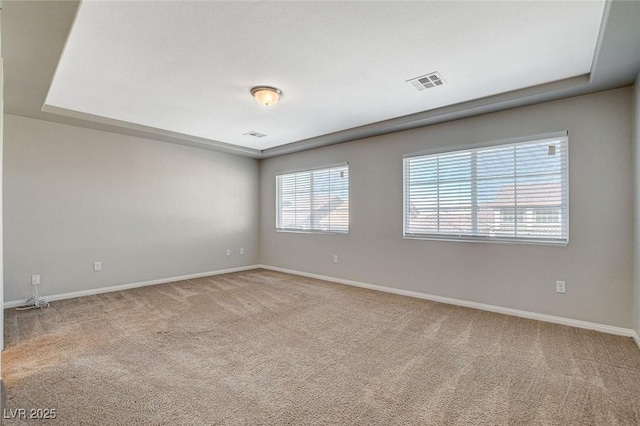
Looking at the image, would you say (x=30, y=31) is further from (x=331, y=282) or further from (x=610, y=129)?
(x=610, y=129)

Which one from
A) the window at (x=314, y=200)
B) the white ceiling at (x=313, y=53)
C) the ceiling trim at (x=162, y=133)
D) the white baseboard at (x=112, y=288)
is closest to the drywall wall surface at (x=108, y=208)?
the white baseboard at (x=112, y=288)

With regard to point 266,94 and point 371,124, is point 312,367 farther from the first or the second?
point 371,124

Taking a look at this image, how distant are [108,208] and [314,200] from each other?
11.1ft

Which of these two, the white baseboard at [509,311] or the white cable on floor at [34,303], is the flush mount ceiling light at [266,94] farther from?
the white cable on floor at [34,303]

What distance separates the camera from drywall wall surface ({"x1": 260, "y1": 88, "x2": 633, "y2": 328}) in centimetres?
308

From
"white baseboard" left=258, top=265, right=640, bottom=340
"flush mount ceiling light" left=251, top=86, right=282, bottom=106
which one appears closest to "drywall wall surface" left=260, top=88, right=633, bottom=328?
"white baseboard" left=258, top=265, right=640, bottom=340

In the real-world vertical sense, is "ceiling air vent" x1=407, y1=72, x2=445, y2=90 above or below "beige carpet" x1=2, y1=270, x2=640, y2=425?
above

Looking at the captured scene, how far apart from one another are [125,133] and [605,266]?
6446mm

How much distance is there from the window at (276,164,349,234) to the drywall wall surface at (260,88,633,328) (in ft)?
0.72

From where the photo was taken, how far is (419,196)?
447 centimetres

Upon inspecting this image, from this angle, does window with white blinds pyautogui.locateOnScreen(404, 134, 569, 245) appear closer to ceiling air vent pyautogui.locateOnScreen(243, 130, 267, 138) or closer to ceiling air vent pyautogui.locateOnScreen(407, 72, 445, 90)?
ceiling air vent pyautogui.locateOnScreen(407, 72, 445, 90)

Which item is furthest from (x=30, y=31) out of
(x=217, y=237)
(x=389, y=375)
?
(x=217, y=237)

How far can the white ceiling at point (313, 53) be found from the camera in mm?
2111

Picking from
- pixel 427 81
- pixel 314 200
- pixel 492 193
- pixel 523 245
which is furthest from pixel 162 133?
pixel 523 245
